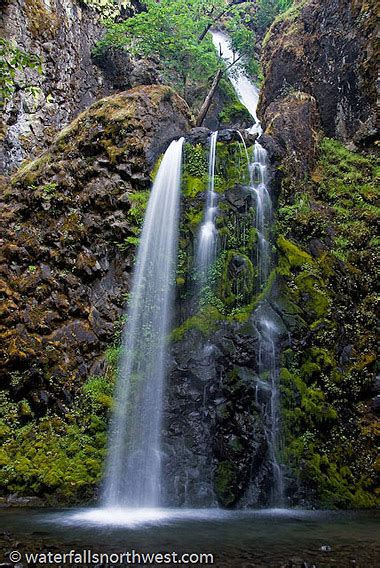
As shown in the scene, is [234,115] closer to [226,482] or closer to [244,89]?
[244,89]

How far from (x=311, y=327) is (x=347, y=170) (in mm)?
6748

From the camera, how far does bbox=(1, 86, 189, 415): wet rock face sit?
350 inches

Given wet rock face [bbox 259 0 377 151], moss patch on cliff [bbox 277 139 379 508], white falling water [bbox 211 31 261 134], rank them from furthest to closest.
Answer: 1. white falling water [bbox 211 31 261 134]
2. wet rock face [bbox 259 0 377 151]
3. moss patch on cliff [bbox 277 139 379 508]

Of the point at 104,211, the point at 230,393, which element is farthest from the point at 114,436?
the point at 104,211

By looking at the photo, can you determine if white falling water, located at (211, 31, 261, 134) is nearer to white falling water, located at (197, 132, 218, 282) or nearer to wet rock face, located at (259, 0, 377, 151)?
wet rock face, located at (259, 0, 377, 151)

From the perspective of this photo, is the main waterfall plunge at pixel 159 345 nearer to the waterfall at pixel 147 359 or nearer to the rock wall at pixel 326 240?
the waterfall at pixel 147 359

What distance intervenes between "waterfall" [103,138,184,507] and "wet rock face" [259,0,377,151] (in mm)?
6342

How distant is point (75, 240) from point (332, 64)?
11.5 metres

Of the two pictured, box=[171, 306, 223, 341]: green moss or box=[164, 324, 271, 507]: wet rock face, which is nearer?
box=[164, 324, 271, 507]: wet rock face

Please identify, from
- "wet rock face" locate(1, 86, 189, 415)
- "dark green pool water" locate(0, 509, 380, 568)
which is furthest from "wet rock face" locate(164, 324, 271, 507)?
"wet rock face" locate(1, 86, 189, 415)

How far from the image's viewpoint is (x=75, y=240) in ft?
34.3

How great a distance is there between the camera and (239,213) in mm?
10438

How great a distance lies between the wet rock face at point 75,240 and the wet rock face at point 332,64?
5.63m

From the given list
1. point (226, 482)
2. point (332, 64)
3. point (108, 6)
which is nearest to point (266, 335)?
point (226, 482)
